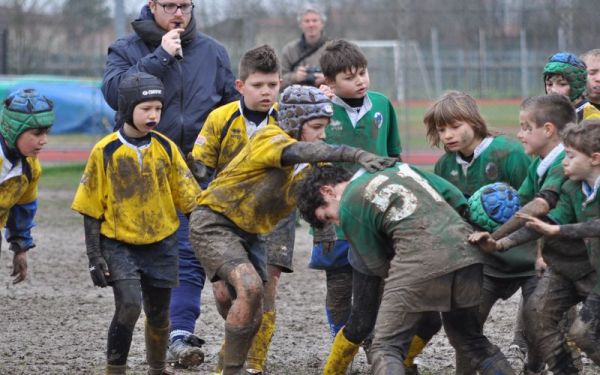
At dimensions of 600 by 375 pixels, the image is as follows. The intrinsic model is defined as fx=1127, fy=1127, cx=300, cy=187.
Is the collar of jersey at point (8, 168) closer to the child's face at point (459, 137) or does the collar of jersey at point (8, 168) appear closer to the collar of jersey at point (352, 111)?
the collar of jersey at point (352, 111)

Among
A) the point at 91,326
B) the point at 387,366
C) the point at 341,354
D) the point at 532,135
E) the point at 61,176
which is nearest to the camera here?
the point at 387,366

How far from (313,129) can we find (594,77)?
2154 mm

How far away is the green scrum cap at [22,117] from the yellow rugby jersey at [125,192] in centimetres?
45

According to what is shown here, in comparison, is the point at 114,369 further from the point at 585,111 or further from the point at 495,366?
the point at 585,111

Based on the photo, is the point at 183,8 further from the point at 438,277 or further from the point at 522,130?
the point at 438,277

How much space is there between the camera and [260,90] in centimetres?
628

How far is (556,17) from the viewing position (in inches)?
636

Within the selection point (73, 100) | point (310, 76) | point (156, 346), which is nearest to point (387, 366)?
point (156, 346)

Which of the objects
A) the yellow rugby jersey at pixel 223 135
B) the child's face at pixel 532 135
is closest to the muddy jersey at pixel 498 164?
the child's face at pixel 532 135

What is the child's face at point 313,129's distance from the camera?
5.49 meters

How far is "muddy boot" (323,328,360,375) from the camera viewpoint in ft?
18.6

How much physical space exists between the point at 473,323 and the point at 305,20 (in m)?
7.17

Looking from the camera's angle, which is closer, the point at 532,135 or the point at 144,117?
the point at 532,135

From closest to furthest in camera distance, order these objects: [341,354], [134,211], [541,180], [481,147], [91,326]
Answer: [541,180] < [341,354] < [134,211] < [481,147] < [91,326]
